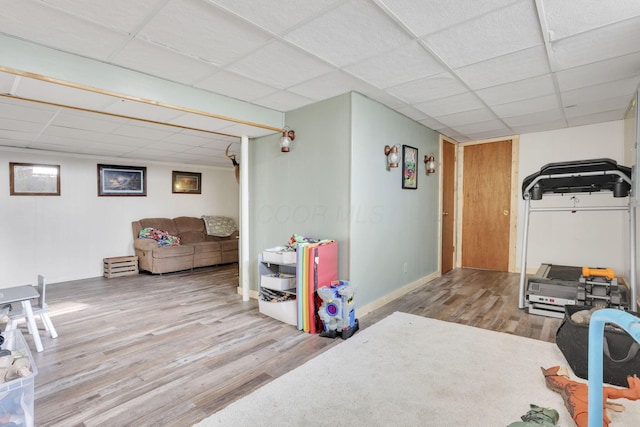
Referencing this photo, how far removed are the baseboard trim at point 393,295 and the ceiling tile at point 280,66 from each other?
2.32 m

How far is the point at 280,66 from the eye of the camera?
2664mm

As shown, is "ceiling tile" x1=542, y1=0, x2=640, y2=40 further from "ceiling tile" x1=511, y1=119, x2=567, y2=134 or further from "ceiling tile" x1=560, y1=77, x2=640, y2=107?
"ceiling tile" x1=511, y1=119, x2=567, y2=134

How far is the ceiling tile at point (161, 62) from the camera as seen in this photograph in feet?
7.71

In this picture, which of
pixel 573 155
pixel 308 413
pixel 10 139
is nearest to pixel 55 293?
pixel 10 139

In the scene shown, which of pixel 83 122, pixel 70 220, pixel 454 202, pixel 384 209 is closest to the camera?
pixel 83 122

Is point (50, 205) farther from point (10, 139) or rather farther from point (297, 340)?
point (297, 340)

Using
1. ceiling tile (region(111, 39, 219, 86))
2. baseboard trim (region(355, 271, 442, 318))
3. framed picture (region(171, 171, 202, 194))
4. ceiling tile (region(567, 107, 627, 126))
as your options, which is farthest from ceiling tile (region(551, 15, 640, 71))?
framed picture (region(171, 171, 202, 194))

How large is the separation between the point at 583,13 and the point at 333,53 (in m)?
1.57

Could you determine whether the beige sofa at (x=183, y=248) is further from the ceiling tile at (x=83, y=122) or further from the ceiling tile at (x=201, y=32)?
the ceiling tile at (x=201, y=32)

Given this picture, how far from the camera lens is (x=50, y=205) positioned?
18.1 ft

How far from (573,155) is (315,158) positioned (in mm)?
4244

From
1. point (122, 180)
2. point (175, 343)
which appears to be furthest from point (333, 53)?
point (122, 180)

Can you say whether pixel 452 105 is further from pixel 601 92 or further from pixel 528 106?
pixel 601 92

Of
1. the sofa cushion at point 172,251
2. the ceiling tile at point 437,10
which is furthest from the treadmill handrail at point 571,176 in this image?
the sofa cushion at point 172,251
